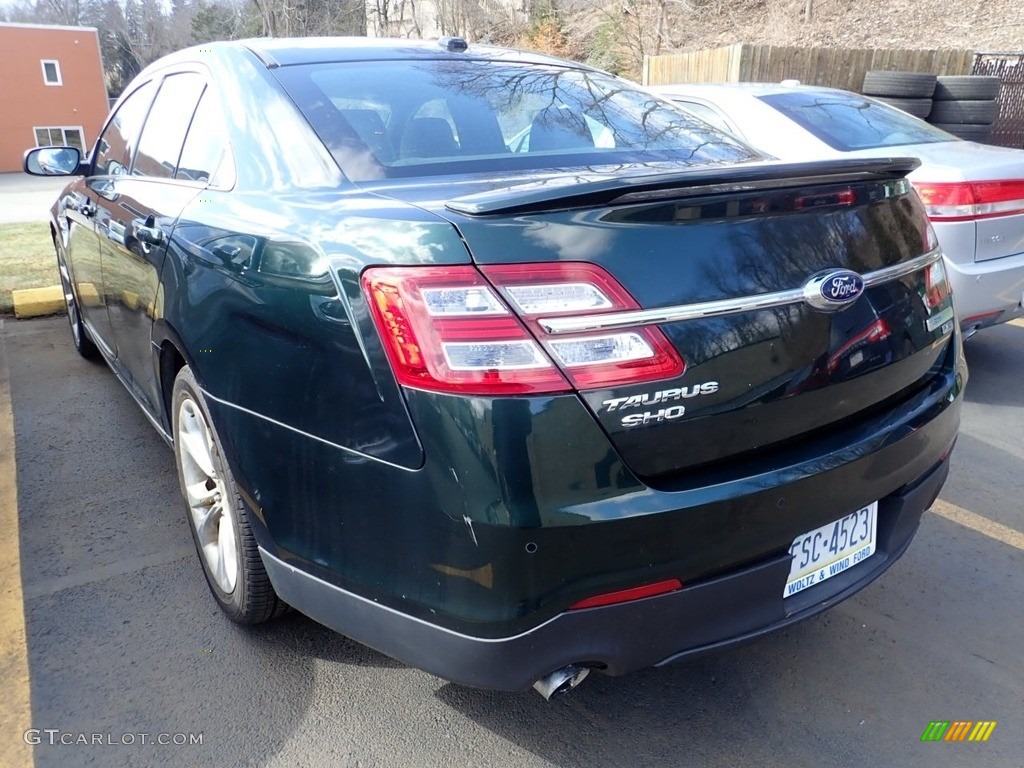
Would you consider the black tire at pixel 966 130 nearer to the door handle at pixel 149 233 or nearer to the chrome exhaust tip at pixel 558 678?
the door handle at pixel 149 233

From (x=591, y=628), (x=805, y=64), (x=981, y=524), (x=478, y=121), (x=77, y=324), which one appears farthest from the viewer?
(x=805, y=64)

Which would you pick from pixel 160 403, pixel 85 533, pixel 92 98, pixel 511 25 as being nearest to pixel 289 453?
pixel 160 403

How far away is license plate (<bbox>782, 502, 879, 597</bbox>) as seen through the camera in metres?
1.91

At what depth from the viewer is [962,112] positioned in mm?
9523

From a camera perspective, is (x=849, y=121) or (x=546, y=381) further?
(x=849, y=121)

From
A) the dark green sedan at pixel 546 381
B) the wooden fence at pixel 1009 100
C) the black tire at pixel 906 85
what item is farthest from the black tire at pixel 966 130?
the dark green sedan at pixel 546 381

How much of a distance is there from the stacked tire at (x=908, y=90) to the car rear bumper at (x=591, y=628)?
877 cm

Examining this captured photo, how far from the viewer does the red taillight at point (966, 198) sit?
418 cm

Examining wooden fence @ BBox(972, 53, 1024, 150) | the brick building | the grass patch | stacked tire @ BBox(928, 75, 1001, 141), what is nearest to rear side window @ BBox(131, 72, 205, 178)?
the grass patch

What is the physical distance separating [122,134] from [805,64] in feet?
33.0

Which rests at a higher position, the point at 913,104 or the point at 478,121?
the point at 478,121

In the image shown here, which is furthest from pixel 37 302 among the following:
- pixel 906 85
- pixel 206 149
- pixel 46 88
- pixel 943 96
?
pixel 46 88

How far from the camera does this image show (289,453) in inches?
74.5

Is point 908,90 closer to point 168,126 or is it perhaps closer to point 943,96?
point 943,96
